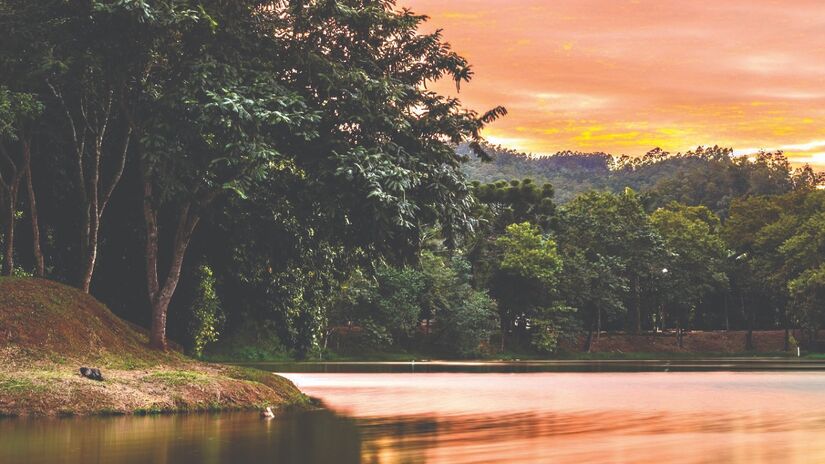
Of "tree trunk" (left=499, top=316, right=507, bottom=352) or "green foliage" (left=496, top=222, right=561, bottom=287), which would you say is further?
"tree trunk" (left=499, top=316, right=507, bottom=352)

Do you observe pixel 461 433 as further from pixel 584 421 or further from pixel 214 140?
pixel 214 140

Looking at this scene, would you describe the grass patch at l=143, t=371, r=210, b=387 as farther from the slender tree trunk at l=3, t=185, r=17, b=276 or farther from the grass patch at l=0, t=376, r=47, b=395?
the slender tree trunk at l=3, t=185, r=17, b=276

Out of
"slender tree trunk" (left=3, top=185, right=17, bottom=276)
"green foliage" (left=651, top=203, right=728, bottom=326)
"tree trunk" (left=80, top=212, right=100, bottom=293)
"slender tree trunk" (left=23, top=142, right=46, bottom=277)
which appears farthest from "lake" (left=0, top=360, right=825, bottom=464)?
"green foliage" (left=651, top=203, right=728, bottom=326)

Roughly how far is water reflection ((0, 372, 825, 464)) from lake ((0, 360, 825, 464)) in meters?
0.03

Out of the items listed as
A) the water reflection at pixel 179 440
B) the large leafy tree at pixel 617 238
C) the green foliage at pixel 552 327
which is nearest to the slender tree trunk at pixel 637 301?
the large leafy tree at pixel 617 238

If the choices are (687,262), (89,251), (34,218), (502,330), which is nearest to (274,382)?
(89,251)

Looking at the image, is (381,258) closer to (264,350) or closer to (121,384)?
(121,384)

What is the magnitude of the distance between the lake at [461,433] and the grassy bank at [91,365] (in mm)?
1276

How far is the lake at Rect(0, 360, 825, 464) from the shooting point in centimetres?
1608

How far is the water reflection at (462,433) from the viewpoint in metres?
16.0

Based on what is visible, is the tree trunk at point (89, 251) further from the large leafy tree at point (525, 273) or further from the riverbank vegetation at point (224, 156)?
the large leafy tree at point (525, 273)

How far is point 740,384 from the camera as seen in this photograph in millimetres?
41844

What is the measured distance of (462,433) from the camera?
20.0 m

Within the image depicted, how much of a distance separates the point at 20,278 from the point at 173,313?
733cm
